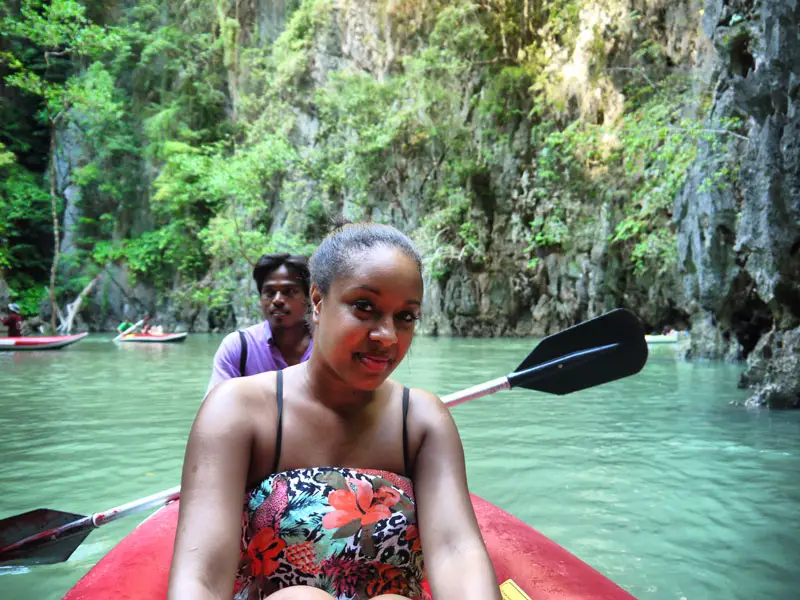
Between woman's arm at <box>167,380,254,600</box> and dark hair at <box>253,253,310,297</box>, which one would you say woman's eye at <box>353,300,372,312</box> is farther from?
dark hair at <box>253,253,310,297</box>

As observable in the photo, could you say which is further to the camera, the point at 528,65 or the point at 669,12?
the point at 528,65

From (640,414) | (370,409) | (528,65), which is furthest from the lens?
(528,65)

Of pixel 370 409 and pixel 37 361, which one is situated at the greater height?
pixel 370 409

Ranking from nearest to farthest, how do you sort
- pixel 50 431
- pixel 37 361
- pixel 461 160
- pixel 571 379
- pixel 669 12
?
1. pixel 571 379
2. pixel 50 431
3. pixel 37 361
4. pixel 669 12
5. pixel 461 160

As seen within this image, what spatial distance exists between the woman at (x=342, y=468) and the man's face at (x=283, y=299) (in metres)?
1.61

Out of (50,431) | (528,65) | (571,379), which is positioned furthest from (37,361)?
(528,65)

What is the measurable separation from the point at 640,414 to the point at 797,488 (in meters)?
2.45

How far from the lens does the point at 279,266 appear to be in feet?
9.52

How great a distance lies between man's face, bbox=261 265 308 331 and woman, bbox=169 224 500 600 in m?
1.61

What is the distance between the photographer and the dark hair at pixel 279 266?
2861 mm

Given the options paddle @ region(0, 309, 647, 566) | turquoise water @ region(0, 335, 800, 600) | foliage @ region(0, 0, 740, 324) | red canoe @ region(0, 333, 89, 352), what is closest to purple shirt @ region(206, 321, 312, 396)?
paddle @ region(0, 309, 647, 566)

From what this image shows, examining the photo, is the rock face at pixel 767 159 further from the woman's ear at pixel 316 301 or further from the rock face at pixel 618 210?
the woman's ear at pixel 316 301

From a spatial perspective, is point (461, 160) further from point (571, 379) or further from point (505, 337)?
point (571, 379)

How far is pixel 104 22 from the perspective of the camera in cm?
2380
